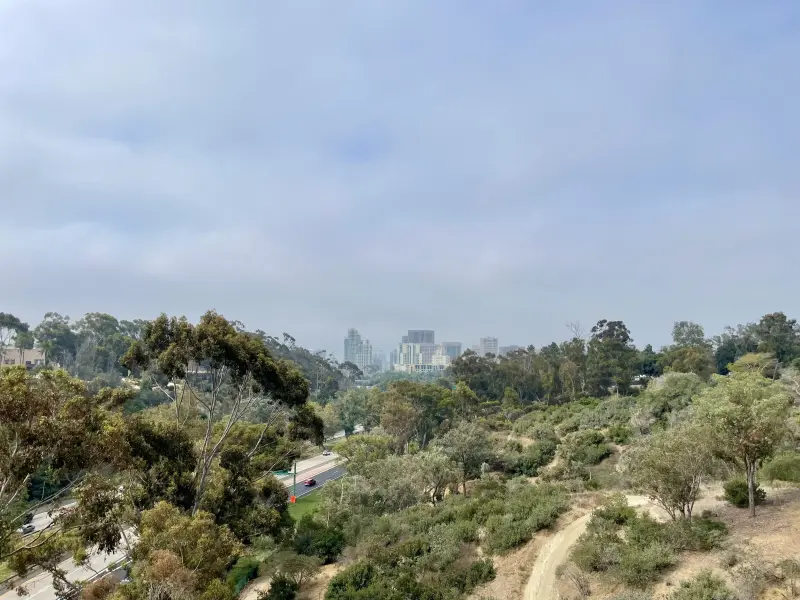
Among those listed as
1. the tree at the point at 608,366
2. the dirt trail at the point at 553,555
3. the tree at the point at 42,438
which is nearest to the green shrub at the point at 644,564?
the dirt trail at the point at 553,555

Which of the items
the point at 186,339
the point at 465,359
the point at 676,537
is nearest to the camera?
the point at 676,537

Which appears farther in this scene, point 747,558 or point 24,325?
point 24,325

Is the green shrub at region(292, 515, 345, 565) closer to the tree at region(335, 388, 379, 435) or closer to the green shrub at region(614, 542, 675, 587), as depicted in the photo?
the green shrub at region(614, 542, 675, 587)

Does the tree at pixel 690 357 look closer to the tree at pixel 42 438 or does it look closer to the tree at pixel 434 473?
the tree at pixel 434 473

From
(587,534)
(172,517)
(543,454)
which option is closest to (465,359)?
(543,454)

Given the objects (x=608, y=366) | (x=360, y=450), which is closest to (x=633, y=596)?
(x=360, y=450)

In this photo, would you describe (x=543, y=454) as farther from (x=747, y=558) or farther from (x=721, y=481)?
(x=747, y=558)
